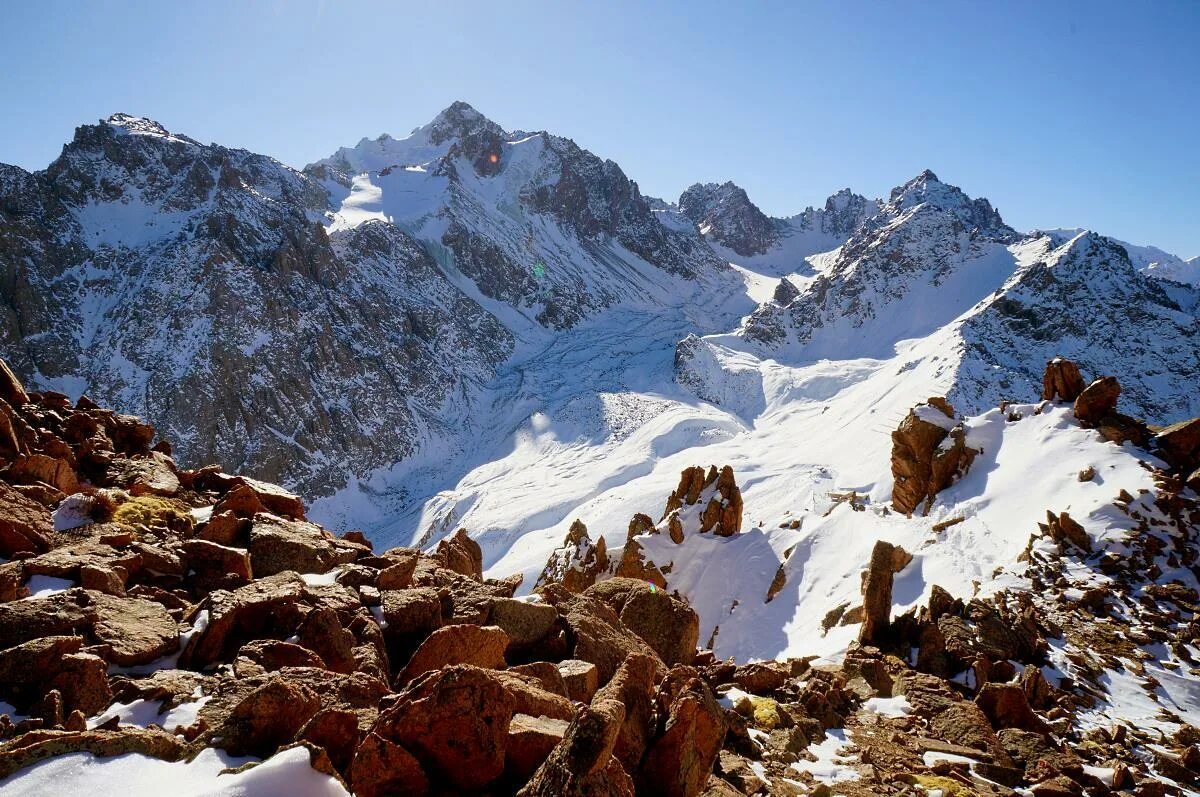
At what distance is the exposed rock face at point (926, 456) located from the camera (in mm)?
26750

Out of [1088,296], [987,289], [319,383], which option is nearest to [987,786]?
[319,383]

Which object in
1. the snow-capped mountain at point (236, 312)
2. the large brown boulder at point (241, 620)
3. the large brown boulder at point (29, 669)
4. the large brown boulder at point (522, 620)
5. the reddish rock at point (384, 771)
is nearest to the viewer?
the reddish rock at point (384, 771)

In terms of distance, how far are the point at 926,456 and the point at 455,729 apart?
27935 millimetres

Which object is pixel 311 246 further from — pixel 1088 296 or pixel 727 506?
pixel 1088 296

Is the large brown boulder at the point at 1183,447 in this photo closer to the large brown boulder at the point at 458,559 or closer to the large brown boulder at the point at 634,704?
the large brown boulder at the point at 634,704

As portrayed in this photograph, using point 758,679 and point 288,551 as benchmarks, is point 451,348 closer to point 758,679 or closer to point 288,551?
point 288,551

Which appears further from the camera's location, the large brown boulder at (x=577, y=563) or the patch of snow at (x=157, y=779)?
the large brown boulder at (x=577, y=563)

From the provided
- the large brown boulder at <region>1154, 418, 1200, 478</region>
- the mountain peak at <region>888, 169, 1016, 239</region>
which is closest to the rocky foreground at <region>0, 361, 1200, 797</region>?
the large brown boulder at <region>1154, 418, 1200, 478</region>

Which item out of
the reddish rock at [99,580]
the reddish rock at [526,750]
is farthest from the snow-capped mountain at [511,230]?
the reddish rock at [526,750]

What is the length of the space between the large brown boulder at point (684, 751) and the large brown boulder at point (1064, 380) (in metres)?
24.5

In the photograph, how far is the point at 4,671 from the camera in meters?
5.53

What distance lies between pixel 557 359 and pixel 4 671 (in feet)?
401

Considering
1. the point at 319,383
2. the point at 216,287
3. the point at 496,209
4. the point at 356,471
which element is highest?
the point at 496,209

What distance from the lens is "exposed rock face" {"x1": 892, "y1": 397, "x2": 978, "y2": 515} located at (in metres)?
26.8
